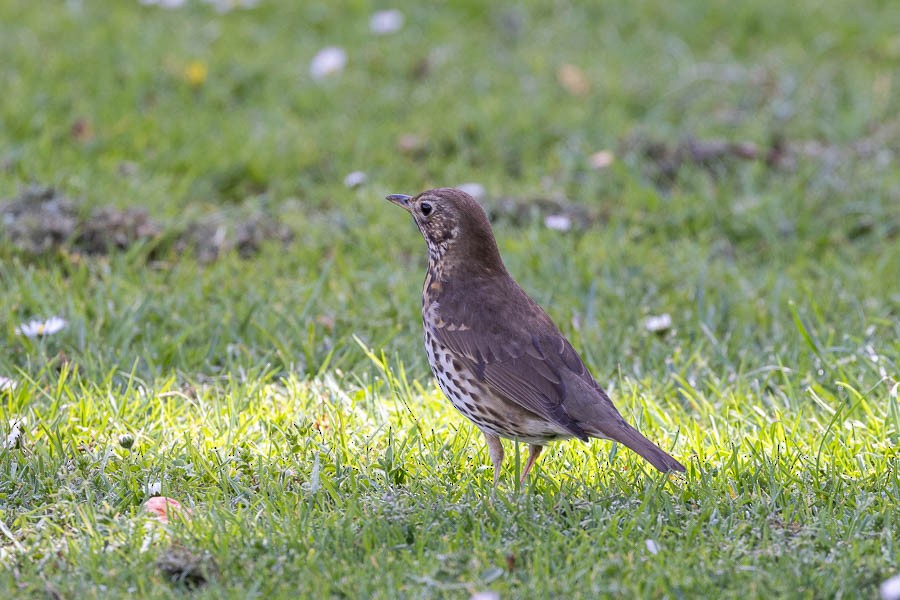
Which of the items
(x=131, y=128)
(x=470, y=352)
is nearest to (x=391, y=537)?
(x=470, y=352)

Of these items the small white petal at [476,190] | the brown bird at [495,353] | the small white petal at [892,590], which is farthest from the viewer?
the small white petal at [476,190]

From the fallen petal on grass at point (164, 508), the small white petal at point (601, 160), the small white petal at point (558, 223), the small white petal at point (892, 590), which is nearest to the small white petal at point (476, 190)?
the small white petal at point (558, 223)

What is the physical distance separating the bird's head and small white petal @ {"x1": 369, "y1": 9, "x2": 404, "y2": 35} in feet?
17.1

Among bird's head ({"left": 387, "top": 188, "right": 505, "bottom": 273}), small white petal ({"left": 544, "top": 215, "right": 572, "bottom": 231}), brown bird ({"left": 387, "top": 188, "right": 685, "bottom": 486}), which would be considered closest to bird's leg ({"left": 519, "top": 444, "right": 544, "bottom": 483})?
brown bird ({"left": 387, "top": 188, "right": 685, "bottom": 486})

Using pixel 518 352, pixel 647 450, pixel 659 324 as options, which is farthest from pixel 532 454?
pixel 659 324

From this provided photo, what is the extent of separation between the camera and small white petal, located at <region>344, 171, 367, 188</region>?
22.8 ft

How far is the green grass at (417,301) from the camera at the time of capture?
12.6ft

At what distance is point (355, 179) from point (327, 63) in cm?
251

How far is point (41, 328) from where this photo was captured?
5.41 m

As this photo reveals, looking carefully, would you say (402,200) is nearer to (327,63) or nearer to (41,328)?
(41,328)

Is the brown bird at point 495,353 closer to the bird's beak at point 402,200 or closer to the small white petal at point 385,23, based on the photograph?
the bird's beak at point 402,200

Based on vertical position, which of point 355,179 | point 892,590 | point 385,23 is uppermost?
point 385,23

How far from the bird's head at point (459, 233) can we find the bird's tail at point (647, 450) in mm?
1015

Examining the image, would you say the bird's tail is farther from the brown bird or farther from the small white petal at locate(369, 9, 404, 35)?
the small white petal at locate(369, 9, 404, 35)
